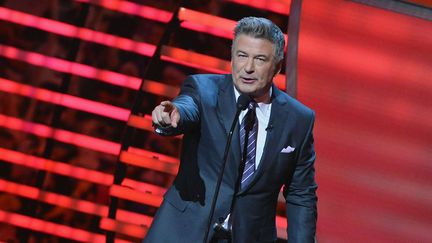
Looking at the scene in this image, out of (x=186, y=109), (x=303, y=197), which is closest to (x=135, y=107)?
(x=303, y=197)

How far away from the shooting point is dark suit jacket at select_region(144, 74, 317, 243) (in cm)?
226

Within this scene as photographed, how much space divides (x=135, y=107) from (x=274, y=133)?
5.75 feet

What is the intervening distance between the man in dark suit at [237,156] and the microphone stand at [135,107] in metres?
1.60

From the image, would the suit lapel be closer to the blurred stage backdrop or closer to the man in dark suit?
the man in dark suit

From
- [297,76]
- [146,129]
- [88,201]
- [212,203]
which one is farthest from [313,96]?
[212,203]

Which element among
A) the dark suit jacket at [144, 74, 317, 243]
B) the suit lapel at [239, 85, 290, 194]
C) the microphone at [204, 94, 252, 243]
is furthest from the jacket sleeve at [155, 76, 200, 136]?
the suit lapel at [239, 85, 290, 194]

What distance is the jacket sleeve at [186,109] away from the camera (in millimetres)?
2047

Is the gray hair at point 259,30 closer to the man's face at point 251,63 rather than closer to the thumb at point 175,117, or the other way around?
the man's face at point 251,63

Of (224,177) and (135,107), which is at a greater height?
(224,177)

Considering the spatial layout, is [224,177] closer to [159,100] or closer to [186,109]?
[186,109]

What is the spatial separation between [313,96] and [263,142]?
1735mm

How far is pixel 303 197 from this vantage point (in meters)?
2.45

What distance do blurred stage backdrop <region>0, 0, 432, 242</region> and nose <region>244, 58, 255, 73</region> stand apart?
1697mm

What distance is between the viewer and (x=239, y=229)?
2.28 metres
